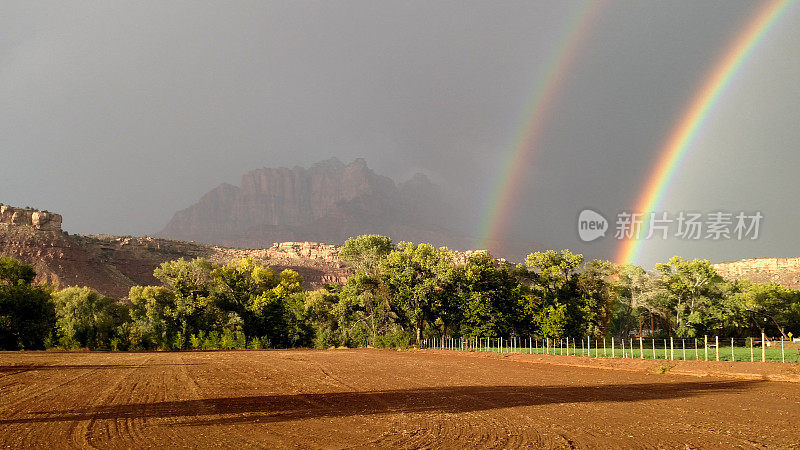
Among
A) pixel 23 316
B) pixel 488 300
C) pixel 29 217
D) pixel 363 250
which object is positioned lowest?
pixel 23 316

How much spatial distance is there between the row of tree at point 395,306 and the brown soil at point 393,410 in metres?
39.6

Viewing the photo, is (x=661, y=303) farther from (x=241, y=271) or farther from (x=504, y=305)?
(x=241, y=271)

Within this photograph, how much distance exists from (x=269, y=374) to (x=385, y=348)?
4124 cm

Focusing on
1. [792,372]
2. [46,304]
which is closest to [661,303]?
[792,372]

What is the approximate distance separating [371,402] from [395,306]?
173ft

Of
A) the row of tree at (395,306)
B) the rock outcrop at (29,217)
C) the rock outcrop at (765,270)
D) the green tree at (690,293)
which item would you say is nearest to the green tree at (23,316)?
the row of tree at (395,306)

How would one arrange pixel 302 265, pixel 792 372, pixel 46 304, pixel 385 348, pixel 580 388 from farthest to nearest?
pixel 302 265, pixel 385 348, pixel 46 304, pixel 792 372, pixel 580 388

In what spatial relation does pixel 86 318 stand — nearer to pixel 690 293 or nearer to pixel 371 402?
pixel 371 402

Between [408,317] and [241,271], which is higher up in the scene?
[241,271]

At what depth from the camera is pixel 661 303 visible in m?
80.4

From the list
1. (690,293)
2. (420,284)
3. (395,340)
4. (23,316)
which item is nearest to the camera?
(23,316)

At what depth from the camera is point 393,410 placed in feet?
53.3

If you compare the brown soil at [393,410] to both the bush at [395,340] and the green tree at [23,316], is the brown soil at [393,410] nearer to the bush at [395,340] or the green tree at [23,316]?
the green tree at [23,316]

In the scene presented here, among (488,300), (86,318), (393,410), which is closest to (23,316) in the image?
(86,318)
